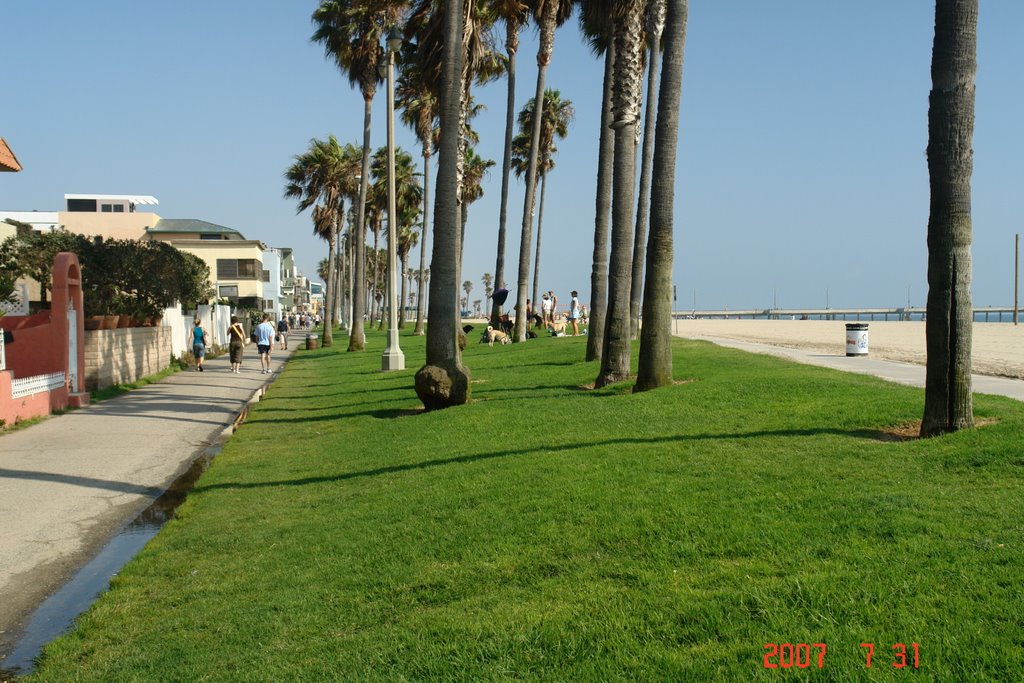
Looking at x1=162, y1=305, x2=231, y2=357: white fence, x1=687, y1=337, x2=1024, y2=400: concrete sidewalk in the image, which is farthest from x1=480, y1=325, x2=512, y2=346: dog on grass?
x1=687, y1=337, x2=1024, y2=400: concrete sidewalk

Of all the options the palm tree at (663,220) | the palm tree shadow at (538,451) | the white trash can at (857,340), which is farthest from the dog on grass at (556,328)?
the palm tree shadow at (538,451)

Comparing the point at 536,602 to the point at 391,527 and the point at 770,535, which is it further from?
the point at 391,527

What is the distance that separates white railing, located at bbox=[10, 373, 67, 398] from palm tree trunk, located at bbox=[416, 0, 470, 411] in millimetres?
7737

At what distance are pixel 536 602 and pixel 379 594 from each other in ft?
4.25

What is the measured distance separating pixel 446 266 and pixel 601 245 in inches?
280

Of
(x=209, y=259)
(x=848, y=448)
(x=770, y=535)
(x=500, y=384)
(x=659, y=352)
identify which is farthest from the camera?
(x=209, y=259)

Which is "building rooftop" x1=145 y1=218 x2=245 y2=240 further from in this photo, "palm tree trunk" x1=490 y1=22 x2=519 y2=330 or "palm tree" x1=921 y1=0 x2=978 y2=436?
"palm tree" x1=921 y1=0 x2=978 y2=436

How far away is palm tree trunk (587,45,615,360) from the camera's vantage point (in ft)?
75.3

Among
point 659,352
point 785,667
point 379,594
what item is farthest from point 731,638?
point 659,352

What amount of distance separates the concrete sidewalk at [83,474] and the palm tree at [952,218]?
812cm

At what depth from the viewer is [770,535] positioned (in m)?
6.30

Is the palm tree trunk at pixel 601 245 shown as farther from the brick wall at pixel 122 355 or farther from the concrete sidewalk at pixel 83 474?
the brick wall at pixel 122 355

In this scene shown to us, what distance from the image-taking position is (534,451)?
1092 cm
